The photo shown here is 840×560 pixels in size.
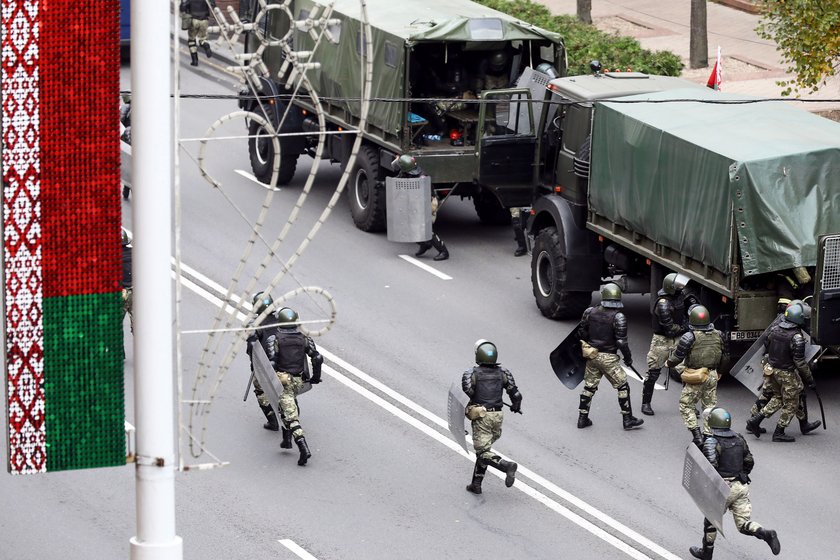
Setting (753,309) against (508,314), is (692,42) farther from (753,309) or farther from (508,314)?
(753,309)

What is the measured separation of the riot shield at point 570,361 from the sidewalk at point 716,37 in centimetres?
1117

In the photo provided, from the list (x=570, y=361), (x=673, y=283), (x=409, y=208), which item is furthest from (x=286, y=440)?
(x=409, y=208)

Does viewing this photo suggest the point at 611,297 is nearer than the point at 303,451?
No

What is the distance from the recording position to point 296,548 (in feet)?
42.9

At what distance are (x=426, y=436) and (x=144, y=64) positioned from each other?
382 inches

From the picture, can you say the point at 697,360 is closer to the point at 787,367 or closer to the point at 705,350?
the point at 705,350

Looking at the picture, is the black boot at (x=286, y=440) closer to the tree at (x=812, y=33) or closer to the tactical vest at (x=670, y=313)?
the tactical vest at (x=670, y=313)

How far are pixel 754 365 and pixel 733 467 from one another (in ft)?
9.90

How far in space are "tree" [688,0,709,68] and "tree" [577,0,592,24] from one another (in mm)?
2650

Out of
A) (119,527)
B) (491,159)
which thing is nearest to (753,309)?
(491,159)

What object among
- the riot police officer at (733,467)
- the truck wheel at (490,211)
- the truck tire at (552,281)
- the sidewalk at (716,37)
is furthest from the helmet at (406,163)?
the sidewalk at (716,37)

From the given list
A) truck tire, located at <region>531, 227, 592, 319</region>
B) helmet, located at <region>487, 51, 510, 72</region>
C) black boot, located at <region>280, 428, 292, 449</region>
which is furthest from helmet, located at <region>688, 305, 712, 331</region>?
helmet, located at <region>487, 51, 510, 72</region>

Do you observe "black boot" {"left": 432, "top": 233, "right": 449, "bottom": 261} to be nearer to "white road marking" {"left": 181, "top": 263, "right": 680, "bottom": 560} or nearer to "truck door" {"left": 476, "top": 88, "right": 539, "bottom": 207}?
"truck door" {"left": 476, "top": 88, "right": 539, "bottom": 207}

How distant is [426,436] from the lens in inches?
617
